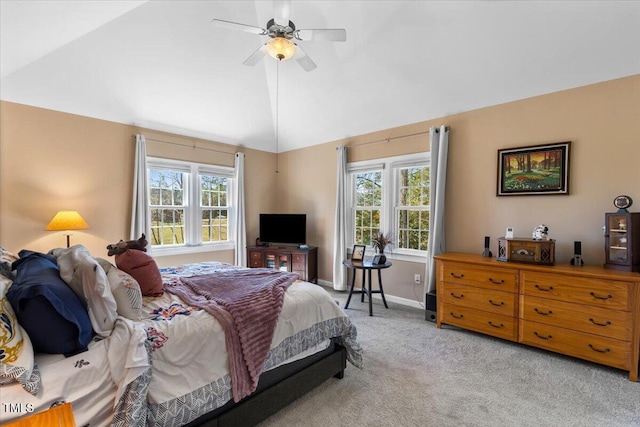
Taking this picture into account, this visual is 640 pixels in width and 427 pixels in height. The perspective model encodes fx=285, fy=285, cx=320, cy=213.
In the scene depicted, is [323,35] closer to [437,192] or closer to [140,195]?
[437,192]

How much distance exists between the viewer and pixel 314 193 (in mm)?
5262

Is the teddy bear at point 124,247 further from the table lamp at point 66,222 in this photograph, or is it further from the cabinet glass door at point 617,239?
the cabinet glass door at point 617,239

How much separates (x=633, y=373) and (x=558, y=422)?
3.41 feet

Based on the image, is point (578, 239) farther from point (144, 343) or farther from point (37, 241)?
point (37, 241)

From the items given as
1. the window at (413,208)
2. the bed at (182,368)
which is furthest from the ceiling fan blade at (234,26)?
the window at (413,208)

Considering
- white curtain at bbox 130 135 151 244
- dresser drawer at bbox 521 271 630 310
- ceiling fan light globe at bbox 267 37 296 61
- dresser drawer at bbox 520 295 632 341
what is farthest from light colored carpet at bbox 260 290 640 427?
white curtain at bbox 130 135 151 244

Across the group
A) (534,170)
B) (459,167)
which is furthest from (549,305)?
(459,167)

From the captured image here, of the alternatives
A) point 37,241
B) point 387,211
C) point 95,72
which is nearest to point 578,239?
point 387,211

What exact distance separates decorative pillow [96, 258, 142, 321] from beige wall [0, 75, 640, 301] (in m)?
2.65

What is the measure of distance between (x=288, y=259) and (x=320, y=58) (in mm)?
3103

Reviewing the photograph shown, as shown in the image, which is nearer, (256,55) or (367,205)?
(256,55)

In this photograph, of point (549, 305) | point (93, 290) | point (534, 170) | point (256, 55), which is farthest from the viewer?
point (534, 170)

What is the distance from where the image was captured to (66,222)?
3.26 meters

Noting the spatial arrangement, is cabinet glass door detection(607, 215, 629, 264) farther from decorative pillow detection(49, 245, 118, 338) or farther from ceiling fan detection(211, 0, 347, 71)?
decorative pillow detection(49, 245, 118, 338)
